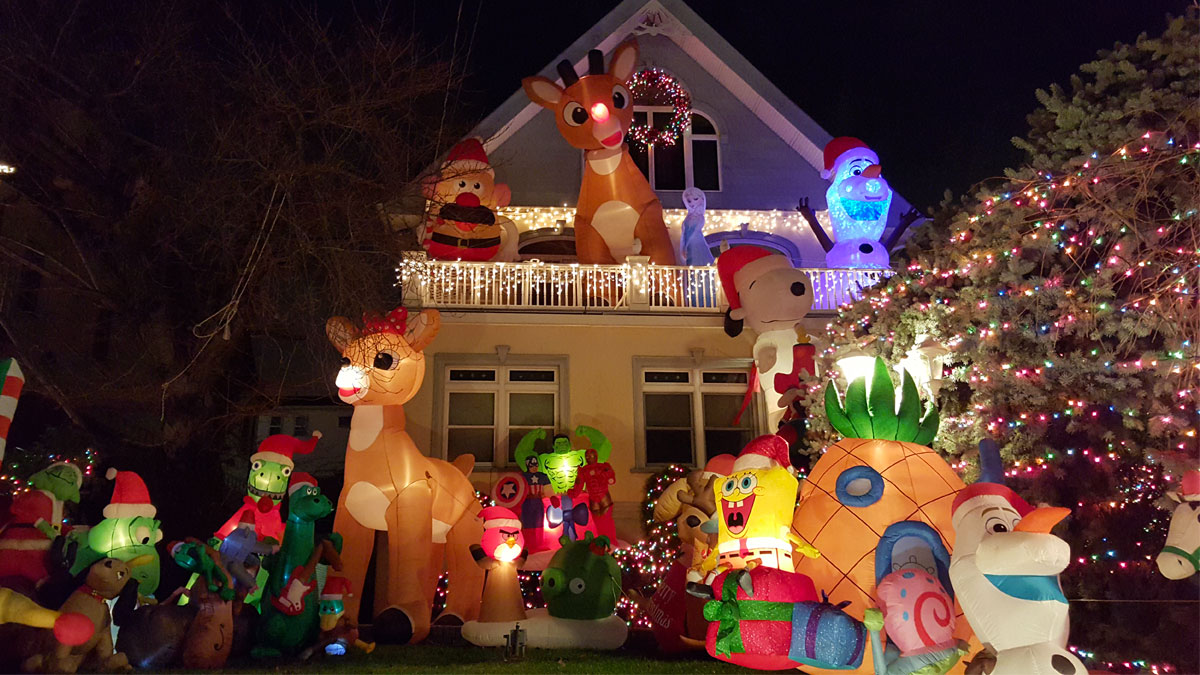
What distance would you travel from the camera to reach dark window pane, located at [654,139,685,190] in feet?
44.3

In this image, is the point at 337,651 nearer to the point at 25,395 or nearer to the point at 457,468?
the point at 457,468

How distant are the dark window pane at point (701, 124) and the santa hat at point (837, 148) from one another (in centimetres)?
206

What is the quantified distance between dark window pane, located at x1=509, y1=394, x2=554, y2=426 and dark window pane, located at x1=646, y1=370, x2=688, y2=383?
1.31m

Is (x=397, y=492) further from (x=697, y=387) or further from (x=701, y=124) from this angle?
(x=701, y=124)

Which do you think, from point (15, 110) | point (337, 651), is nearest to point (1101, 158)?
point (337, 651)

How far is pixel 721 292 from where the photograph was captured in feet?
37.4

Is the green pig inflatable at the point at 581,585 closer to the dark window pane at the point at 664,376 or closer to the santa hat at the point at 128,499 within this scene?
the santa hat at the point at 128,499

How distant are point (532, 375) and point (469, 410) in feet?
3.02

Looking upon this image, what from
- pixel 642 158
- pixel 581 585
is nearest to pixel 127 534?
pixel 581 585

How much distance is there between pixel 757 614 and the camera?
15.7 ft

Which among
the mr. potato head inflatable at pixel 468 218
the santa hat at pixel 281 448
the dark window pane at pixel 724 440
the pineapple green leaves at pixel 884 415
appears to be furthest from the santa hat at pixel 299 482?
the dark window pane at pixel 724 440

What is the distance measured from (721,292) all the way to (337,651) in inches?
257

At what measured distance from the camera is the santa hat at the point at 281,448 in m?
7.98

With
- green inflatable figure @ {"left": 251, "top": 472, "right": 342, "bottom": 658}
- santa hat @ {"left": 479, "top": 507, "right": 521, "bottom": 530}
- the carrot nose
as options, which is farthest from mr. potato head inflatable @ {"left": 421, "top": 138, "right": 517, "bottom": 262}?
the carrot nose
